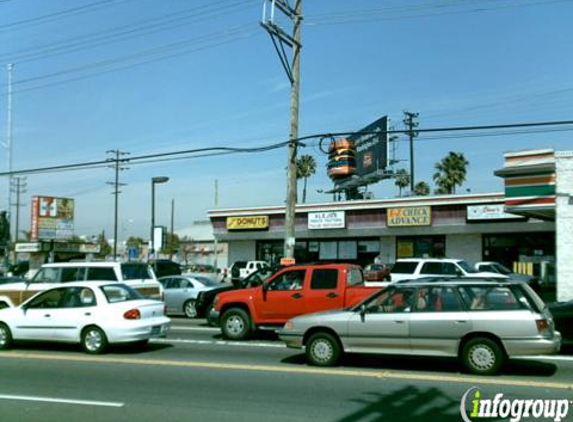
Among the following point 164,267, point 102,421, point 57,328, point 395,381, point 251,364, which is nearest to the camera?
point 102,421

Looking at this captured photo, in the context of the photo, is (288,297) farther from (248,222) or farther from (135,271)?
(248,222)

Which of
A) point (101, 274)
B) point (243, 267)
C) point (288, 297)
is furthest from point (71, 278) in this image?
point (243, 267)

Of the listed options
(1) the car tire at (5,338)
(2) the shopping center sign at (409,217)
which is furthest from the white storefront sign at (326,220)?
(1) the car tire at (5,338)

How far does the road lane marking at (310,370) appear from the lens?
30.0ft

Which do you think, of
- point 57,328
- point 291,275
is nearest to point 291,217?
point 291,275

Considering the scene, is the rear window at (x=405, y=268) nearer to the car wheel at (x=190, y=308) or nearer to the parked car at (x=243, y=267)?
the car wheel at (x=190, y=308)

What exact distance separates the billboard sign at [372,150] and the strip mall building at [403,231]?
28.6 ft

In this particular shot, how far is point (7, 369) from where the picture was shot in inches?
432

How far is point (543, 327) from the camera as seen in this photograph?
9602 mm

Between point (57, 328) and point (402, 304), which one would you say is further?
point (57, 328)

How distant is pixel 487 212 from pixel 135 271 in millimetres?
21321

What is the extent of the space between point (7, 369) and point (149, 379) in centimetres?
295

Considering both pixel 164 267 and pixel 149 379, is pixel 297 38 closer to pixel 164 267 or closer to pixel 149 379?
pixel 149 379

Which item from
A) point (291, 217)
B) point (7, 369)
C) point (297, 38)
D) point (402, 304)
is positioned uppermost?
point (297, 38)
